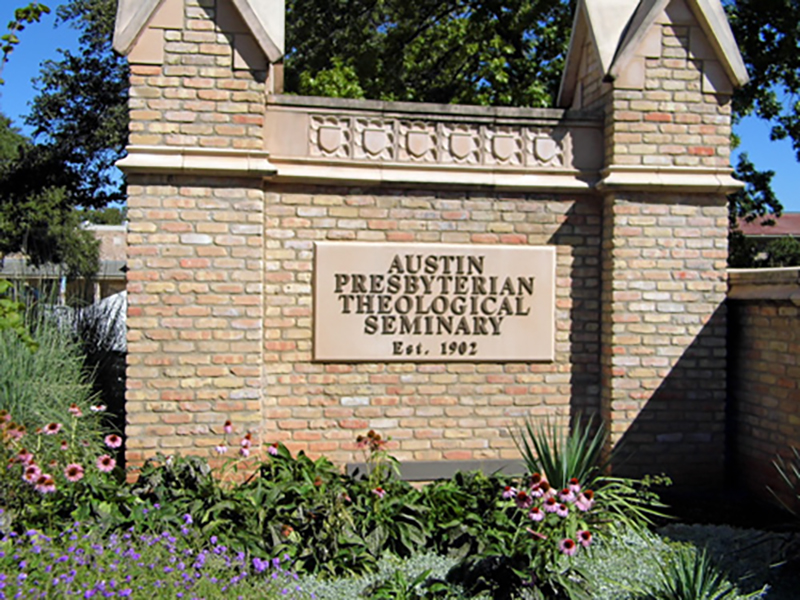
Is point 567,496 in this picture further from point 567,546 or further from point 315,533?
point 315,533

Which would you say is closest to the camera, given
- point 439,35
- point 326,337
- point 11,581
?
point 11,581

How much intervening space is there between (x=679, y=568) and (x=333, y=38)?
13118 millimetres

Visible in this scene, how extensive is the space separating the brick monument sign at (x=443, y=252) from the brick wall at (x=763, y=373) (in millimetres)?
216

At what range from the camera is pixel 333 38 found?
15078 mm

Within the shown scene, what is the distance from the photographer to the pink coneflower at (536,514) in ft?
13.9

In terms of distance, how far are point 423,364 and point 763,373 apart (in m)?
2.90

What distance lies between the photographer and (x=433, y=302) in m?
6.45

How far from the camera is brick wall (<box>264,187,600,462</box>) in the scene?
6266 millimetres

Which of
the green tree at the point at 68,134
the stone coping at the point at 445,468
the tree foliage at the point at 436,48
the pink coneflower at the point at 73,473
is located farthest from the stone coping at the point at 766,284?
the green tree at the point at 68,134

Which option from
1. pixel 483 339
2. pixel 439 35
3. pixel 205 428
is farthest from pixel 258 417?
pixel 439 35

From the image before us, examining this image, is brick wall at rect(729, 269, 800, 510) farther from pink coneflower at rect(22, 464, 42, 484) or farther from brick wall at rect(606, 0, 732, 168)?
pink coneflower at rect(22, 464, 42, 484)

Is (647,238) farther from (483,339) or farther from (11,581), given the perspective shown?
(11,581)

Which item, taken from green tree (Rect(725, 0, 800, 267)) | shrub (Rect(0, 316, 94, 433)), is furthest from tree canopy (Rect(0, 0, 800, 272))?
shrub (Rect(0, 316, 94, 433))

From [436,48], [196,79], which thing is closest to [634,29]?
[196,79]
